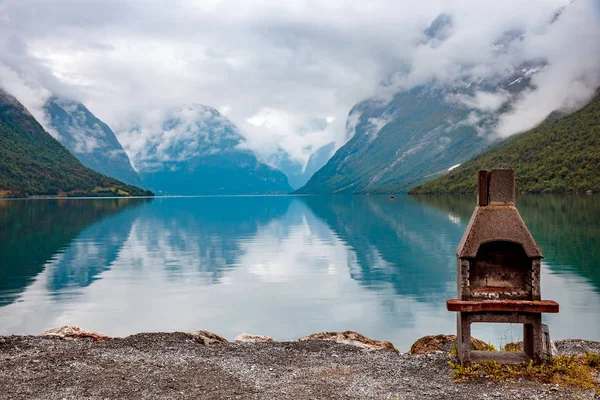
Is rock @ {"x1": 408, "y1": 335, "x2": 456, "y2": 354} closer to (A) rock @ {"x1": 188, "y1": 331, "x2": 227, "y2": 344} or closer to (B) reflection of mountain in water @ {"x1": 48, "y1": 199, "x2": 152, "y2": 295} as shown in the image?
(A) rock @ {"x1": 188, "y1": 331, "x2": 227, "y2": 344}

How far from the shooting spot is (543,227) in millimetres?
74625

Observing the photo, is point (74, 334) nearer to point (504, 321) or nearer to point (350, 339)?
point (350, 339)

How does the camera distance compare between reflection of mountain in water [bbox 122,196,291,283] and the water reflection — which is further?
reflection of mountain in water [bbox 122,196,291,283]

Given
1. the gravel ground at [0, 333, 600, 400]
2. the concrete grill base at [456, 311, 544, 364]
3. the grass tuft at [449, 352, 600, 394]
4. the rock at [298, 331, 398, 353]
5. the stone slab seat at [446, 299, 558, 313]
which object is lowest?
the rock at [298, 331, 398, 353]

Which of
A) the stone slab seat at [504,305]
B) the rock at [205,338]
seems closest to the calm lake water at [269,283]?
the rock at [205,338]

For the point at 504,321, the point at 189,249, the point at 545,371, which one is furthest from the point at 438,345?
the point at 189,249

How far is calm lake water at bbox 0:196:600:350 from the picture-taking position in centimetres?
2891

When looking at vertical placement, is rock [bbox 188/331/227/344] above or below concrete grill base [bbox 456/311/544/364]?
below

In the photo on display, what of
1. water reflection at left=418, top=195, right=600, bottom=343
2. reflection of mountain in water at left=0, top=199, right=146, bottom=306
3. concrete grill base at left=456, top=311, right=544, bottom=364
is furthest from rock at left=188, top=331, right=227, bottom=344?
reflection of mountain in water at left=0, top=199, right=146, bottom=306

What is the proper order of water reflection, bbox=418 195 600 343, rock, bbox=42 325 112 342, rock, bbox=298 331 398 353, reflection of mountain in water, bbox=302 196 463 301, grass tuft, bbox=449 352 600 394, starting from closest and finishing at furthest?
grass tuft, bbox=449 352 600 394 → rock, bbox=298 331 398 353 → rock, bbox=42 325 112 342 → water reflection, bbox=418 195 600 343 → reflection of mountain in water, bbox=302 196 463 301

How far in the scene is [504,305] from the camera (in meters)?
15.8

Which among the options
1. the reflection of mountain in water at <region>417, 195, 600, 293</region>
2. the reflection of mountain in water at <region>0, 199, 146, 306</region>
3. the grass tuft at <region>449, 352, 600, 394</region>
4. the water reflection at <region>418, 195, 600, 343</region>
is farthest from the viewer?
the reflection of mountain in water at <region>417, 195, 600, 293</region>

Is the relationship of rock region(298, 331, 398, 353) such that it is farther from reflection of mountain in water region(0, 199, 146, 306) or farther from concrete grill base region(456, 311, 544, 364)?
reflection of mountain in water region(0, 199, 146, 306)

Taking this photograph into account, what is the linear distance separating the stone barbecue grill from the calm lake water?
8490mm
